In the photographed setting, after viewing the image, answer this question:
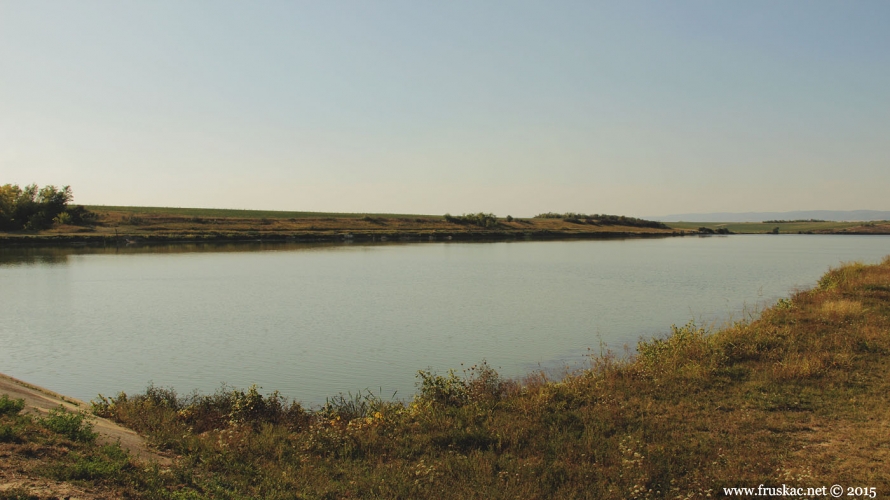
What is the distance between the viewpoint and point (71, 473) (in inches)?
244

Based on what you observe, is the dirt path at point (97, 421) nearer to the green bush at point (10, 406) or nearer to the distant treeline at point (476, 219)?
the green bush at point (10, 406)

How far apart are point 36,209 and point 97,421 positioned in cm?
8606

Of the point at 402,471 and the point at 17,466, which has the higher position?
the point at 17,466

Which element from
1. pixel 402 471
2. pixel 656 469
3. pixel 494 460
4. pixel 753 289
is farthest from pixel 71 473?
pixel 753 289

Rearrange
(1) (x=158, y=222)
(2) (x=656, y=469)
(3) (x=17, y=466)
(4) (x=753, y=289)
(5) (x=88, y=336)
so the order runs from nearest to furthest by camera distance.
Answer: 1. (3) (x=17, y=466)
2. (2) (x=656, y=469)
3. (5) (x=88, y=336)
4. (4) (x=753, y=289)
5. (1) (x=158, y=222)

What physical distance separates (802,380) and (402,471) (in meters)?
7.26

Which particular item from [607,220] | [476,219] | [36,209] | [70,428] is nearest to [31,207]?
[36,209]

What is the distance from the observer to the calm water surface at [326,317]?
48.3ft

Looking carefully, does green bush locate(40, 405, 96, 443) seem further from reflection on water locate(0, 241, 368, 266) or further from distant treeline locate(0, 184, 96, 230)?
distant treeline locate(0, 184, 96, 230)

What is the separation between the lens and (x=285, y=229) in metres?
91.0

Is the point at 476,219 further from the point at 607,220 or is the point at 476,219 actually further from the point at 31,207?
the point at 31,207

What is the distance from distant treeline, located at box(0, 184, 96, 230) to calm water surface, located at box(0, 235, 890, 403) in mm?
38188

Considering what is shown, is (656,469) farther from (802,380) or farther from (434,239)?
(434,239)

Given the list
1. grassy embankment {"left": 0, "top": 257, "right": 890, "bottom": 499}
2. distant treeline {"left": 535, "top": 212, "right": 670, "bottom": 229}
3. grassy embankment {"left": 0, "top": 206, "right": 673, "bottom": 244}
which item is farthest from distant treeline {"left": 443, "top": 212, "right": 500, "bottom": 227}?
grassy embankment {"left": 0, "top": 257, "right": 890, "bottom": 499}
